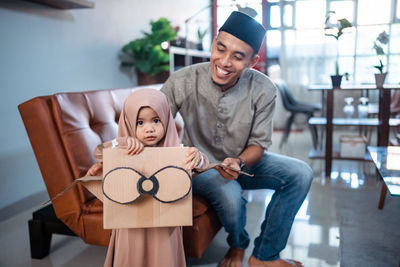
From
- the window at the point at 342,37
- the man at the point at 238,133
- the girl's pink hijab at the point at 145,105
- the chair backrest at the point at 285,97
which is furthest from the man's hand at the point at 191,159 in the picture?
the window at the point at 342,37

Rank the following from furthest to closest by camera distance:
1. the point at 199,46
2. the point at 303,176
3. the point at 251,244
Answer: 1. the point at 199,46
2. the point at 251,244
3. the point at 303,176

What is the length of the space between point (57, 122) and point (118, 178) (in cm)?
57

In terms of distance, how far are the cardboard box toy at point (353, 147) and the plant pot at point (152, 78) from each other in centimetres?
181

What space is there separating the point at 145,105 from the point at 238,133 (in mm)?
603

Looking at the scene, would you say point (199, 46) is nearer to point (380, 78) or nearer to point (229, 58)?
point (380, 78)

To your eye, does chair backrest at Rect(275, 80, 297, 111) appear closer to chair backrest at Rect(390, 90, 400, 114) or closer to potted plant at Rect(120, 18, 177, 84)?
chair backrest at Rect(390, 90, 400, 114)

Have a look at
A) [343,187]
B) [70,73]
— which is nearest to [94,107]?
[70,73]

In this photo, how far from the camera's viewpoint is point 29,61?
8.11 ft

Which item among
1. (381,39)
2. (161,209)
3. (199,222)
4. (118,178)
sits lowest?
(199,222)

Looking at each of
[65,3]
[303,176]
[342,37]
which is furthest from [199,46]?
[303,176]

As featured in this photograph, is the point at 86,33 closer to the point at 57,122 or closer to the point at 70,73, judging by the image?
the point at 70,73

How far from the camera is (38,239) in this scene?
5.63 ft

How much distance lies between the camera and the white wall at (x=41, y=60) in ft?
7.59

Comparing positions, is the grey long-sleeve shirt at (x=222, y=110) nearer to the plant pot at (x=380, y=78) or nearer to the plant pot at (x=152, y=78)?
the plant pot at (x=380, y=78)
